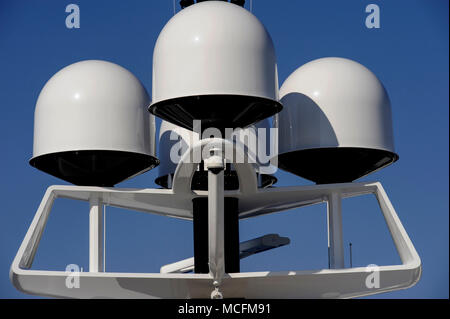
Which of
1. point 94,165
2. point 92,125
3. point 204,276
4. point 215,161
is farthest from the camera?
point 94,165

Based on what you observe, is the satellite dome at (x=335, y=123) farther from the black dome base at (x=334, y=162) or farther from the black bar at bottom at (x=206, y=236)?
the black bar at bottom at (x=206, y=236)

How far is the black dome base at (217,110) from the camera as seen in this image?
18.8m

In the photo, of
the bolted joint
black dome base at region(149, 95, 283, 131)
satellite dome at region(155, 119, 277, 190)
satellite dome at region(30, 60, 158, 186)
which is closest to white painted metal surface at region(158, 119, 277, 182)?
satellite dome at region(155, 119, 277, 190)

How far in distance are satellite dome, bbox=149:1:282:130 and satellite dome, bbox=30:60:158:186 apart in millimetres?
1278

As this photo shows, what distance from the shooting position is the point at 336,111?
2097 cm

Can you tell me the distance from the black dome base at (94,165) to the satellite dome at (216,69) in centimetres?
178

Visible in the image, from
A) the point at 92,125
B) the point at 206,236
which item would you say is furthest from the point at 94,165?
the point at 206,236

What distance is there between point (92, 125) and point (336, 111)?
566 centimetres

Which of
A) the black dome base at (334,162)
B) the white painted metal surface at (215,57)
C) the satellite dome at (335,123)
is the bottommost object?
the black dome base at (334,162)

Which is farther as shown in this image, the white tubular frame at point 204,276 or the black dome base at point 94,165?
the black dome base at point 94,165

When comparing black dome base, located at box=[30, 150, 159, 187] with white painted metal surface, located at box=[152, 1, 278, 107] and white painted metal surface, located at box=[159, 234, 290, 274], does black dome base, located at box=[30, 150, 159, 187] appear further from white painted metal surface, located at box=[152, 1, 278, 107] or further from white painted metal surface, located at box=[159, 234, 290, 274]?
white painted metal surface, located at box=[159, 234, 290, 274]

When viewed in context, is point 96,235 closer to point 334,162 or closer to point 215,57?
point 215,57

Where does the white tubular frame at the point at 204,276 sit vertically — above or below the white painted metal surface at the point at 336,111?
below

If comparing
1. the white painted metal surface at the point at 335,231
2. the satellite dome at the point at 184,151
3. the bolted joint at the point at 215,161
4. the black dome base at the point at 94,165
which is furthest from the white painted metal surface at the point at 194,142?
the bolted joint at the point at 215,161
